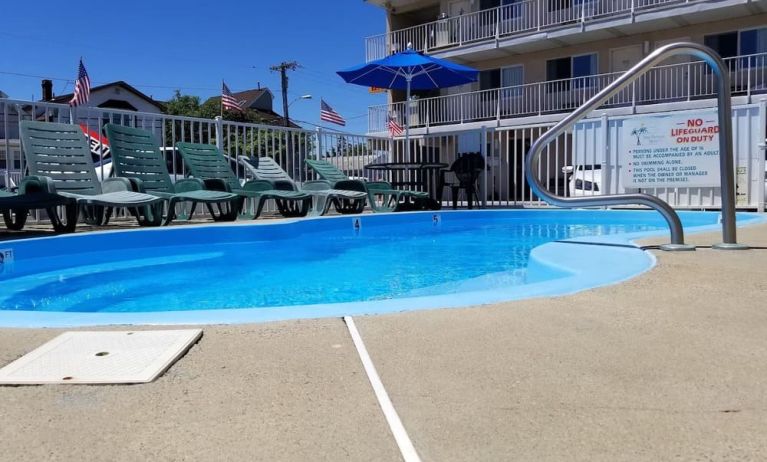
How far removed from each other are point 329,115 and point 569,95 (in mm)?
7598

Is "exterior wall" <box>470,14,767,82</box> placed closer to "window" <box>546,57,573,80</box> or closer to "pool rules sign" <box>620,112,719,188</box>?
"window" <box>546,57,573,80</box>

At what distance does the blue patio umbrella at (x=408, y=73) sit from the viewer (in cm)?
1152

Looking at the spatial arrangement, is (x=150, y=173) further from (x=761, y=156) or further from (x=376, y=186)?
(x=761, y=156)

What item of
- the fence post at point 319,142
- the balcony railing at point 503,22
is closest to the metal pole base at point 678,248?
the fence post at point 319,142

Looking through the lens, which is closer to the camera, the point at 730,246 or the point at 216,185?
the point at 730,246

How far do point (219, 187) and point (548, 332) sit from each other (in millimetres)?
6403

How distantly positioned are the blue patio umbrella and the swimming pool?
16.5ft

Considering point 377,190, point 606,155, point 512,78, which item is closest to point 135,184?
point 377,190

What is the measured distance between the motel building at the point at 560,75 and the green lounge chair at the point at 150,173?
5250 mm

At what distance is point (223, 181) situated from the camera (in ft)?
25.5

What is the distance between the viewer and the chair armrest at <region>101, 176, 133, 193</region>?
261 inches

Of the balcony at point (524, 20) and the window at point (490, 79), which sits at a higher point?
the balcony at point (524, 20)

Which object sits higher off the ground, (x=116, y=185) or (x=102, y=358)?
(x=116, y=185)

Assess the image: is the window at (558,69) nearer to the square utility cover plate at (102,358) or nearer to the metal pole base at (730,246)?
the metal pole base at (730,246)
